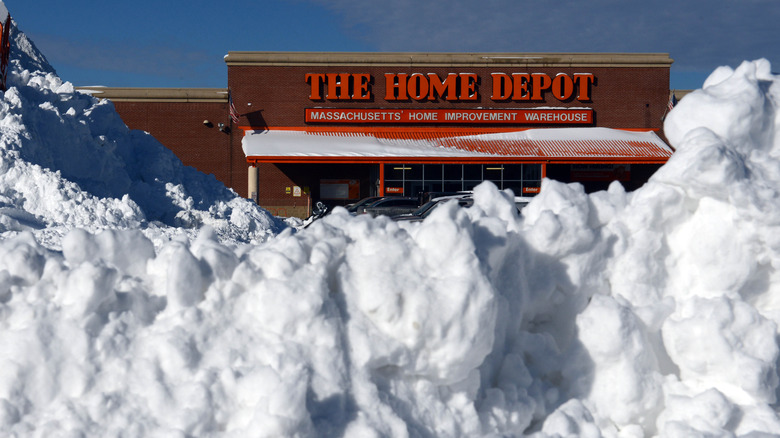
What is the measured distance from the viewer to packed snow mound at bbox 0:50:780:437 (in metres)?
3.23

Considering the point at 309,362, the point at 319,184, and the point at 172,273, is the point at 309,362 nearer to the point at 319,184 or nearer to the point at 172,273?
the point at 172,273

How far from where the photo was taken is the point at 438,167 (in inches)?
1248

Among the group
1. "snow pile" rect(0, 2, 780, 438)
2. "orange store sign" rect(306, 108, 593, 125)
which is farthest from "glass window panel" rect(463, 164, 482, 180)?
"snow pile" rect(0, 2, 780, 438)

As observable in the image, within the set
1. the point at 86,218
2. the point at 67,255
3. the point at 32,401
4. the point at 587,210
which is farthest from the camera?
the point at 86,218

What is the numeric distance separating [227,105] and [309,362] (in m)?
31.3

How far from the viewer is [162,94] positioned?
1302 inches

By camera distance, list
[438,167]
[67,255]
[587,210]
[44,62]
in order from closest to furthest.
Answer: [67,255] < [587,210] < [44,62] < [438,167]

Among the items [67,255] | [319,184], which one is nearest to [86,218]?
[67,255]

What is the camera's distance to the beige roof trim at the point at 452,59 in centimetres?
3319

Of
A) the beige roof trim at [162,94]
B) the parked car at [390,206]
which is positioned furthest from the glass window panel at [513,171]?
the beige roof trim at [162,94]

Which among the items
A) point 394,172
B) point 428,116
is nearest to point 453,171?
point 394,172

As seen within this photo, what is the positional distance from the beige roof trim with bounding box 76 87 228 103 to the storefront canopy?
7.85 feet

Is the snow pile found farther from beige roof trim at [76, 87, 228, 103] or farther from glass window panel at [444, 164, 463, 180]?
beige roof trim at [76, 87, 228, 103]

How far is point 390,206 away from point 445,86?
1366cm
